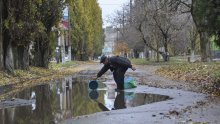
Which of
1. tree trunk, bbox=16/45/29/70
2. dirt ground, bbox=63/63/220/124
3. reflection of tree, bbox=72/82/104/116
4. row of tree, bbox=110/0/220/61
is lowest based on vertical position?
reflection of tree, bbox=72/82/104/116

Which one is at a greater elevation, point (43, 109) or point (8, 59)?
point (8, 59)

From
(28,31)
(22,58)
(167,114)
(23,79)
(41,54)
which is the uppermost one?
(28,31)

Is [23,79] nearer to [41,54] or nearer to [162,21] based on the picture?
[41,54]

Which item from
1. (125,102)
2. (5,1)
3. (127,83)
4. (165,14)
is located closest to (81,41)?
(165,14)

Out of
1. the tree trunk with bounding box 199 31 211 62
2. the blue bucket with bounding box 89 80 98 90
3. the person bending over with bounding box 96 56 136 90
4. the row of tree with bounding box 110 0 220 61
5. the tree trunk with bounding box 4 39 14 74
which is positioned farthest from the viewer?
the row of tree with bounding box 110 0 220 61

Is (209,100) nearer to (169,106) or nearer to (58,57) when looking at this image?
(169,106)

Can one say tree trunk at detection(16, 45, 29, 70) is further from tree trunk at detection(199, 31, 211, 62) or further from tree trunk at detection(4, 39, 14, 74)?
tree trunk at detection(199, 31, 211, 62)

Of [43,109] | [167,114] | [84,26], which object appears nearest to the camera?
[167,114]

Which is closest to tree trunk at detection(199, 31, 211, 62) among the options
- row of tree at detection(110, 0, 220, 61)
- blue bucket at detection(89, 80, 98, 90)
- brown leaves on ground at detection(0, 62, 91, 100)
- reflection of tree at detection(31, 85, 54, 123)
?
row of tree at detection(110, 0, 220, 61)

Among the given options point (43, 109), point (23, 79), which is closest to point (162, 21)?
point (23, 79)

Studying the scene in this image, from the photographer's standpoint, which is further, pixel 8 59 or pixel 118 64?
pixel 8 59

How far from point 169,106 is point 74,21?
229 ft

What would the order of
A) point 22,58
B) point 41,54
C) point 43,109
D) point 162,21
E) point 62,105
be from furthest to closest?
point 162,21 → point 41,54 → point 22,58 → point 62,105 → point 43,109

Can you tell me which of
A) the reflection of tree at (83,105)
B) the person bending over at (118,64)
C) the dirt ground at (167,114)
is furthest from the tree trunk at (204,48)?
the dirt ground at (167,114)
